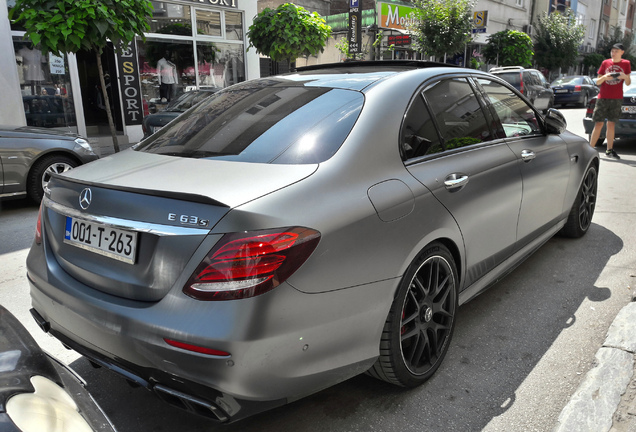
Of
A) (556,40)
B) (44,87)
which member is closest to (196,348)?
(44,87)

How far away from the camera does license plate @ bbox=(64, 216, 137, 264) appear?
1.96 meters

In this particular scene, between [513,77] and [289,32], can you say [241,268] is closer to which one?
[289,32]

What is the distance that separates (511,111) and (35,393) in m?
3.53

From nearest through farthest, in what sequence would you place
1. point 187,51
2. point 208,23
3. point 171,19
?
point 171,19 → point 187,51 → point 208,23

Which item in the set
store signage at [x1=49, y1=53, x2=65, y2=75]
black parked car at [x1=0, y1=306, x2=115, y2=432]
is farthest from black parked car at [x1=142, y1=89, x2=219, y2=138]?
black parked car at [x1=0, y1=306, x2=115, y2=432]

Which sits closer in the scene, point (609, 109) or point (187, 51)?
point (609, 109)

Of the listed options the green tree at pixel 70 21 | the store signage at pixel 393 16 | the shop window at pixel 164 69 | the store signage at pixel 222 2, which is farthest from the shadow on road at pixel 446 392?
the store signage at pixel 393 16

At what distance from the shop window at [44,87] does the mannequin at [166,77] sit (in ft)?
8.18

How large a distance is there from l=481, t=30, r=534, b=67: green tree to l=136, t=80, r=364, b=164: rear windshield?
2796 centimetres

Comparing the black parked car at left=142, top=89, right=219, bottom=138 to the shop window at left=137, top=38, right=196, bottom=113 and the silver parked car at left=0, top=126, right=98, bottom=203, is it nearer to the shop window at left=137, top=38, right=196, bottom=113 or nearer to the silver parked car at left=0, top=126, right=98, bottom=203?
the shop window at left=137, top=38, right=196, bottom=113

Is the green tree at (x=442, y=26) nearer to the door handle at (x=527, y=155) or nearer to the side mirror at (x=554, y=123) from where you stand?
the side mirror at (x=554, y=123)

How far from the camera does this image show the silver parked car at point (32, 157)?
6191mm

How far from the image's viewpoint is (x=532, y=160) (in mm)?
3625

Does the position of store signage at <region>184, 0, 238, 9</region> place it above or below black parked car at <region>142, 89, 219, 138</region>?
above
